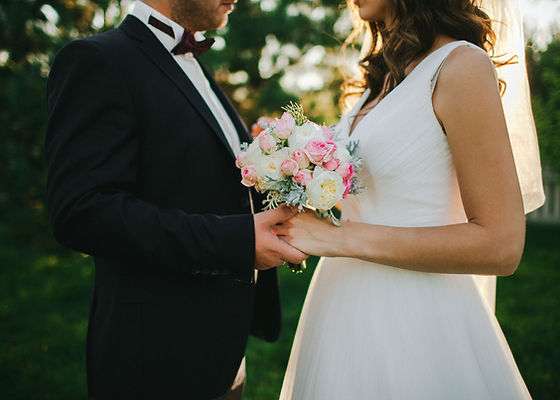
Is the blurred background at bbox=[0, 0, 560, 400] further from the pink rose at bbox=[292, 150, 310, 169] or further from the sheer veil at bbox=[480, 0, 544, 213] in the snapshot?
the pink rose at bbox=[292, 150, 310, 169]

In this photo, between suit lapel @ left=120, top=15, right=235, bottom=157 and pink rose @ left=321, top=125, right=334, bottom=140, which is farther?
suit lapel @ left=120, top=15, right=235, bottom=157

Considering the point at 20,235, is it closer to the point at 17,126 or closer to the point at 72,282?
the point at 72,282

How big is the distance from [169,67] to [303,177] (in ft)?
2.77

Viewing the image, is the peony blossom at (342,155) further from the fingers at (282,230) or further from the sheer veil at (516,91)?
the sheer veil at (516,91)

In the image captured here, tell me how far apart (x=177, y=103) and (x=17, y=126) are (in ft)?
13.2

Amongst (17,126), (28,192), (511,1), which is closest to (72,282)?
(28,192)

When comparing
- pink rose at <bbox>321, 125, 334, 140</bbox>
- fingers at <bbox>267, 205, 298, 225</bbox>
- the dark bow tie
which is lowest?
fingers at <bbox>267, 205, 298, 225</bbox>

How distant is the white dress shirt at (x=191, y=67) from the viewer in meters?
2.10

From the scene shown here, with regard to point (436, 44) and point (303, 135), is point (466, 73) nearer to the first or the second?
point (436, 44)

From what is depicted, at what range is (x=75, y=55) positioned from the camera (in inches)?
67.4

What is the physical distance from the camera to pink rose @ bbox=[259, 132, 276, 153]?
1.69 metres

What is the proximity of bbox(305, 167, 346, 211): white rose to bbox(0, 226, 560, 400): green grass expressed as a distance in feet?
9.22

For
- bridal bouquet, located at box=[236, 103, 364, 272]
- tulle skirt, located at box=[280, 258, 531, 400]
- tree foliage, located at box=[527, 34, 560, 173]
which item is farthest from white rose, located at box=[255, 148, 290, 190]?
tree foliage, located at box=[527, 34, 560, 173]

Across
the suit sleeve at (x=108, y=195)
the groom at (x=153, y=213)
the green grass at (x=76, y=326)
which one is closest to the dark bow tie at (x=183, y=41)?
the groom at (x=153, y=213)
